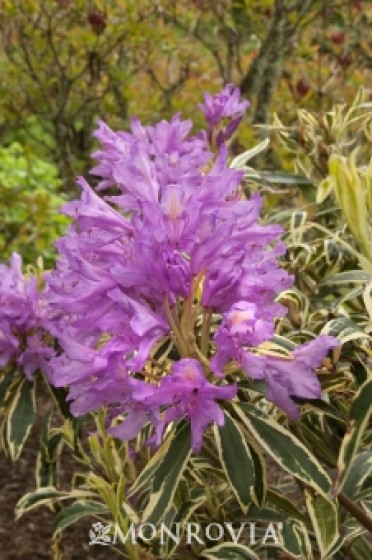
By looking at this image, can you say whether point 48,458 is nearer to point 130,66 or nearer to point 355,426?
point 355,426

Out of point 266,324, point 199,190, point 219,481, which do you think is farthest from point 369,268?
point 219,481

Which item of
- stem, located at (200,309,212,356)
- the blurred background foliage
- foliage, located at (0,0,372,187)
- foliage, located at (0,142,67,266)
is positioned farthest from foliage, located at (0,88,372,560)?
foliage, located at (0,0,372,187)

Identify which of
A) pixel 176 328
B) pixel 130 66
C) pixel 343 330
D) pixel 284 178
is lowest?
pixel 130 66

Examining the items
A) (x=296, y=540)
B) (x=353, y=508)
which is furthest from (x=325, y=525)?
(x=296, y=540)

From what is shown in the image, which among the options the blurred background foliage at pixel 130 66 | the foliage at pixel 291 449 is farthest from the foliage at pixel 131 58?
the foliage at pixel 291 449

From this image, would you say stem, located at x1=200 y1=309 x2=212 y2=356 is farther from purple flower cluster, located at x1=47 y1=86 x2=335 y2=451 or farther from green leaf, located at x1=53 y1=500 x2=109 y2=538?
green leaf, located at x1=53 y1=500 x2=109 y2=538

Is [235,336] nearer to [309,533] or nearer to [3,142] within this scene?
[309,533]
